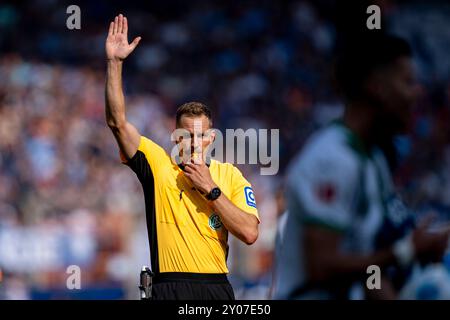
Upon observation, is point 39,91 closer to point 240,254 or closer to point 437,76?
point 240,254

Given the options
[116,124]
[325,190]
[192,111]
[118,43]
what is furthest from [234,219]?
[325,190]

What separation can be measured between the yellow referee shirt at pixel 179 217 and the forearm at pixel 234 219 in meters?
0.09

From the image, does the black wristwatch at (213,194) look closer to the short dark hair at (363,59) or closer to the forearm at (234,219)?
the forearm at (234,219)

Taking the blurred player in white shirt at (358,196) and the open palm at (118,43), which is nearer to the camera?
the blurred player in white shirt at (358,196)

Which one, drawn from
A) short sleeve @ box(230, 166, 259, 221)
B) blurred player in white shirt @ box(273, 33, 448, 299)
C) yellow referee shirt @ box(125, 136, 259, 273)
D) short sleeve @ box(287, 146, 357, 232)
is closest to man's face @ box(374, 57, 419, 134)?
blurred player in white shirt @ box(273, 33, 448, 299)

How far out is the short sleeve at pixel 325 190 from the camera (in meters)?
2.29

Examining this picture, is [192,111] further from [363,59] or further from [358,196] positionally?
[358,196]

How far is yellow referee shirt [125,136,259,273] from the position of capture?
4.10 metres

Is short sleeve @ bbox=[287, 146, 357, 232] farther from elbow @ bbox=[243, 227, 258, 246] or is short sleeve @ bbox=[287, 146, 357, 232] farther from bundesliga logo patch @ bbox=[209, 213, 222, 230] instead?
bundesliga logo patch @ bbox=[209, 213, 222, 230]

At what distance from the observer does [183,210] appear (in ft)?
13.6

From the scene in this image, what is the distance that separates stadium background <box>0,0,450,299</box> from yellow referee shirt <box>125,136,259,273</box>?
543 cm

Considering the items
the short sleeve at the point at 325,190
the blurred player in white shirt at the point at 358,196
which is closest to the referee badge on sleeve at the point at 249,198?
the blurred player in white shirt at the point at 358,196

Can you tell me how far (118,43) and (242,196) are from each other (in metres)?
0.98

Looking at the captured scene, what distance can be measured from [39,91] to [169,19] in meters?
2.66
